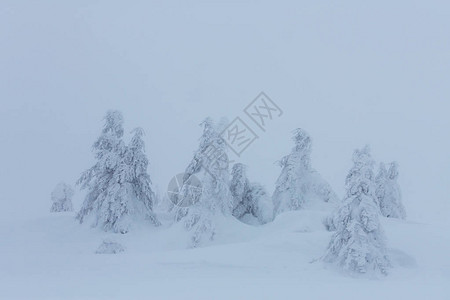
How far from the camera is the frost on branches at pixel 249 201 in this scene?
35.8 m

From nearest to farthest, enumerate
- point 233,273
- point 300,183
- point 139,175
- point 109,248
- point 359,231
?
point 233,273 → point 359,231 → point 109,248 → point 139,175 → point 300,183

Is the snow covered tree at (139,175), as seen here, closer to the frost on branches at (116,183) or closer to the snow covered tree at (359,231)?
the frost on branches at (116,183)

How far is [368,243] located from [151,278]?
920cm

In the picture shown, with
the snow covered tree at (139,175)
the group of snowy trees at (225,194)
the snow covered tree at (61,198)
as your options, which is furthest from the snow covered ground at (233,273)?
the snow covered tree at (61,198)

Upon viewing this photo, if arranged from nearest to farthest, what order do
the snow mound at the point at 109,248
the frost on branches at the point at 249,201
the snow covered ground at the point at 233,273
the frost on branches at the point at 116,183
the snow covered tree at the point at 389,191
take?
the snow covered ground at the point at 233,273 < the snow mound at the point at 109,248 < the frost on branches at the point at 116,183 < the frost on branches at the point at 249,201 < the snow covered tree at the point at 389,191

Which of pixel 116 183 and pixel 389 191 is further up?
pixel 389 191

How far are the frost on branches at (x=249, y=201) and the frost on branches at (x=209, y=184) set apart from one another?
5.47 meters

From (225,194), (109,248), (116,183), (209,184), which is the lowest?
(109,248)

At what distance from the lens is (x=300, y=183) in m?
38.1

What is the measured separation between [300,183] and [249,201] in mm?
5102

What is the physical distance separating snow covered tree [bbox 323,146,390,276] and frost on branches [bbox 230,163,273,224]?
702 inches

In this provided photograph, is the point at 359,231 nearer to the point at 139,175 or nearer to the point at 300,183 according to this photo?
the point at 139,175

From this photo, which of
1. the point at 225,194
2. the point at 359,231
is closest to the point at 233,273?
the point at 359,231

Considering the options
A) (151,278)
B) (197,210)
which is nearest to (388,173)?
(197,210)
